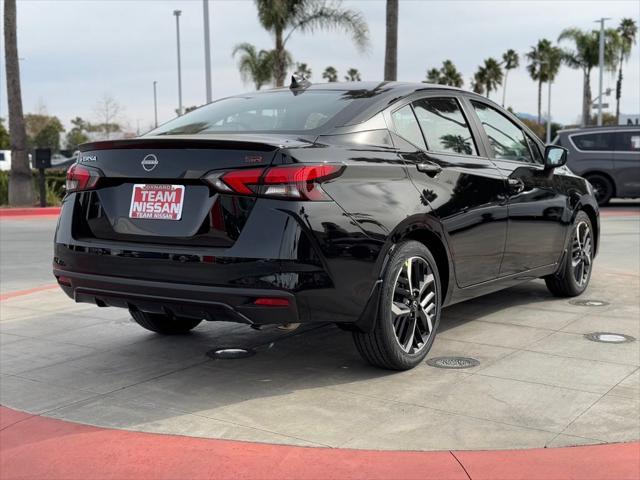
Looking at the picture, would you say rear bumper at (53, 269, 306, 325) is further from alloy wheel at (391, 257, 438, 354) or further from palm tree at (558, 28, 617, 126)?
palm tree at (558, 28, 617, 126)

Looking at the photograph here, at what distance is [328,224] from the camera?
12.5ft

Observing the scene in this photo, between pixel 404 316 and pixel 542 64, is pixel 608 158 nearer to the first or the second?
pixel 404 316

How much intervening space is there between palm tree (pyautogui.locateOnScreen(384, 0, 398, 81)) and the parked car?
457 centimetres

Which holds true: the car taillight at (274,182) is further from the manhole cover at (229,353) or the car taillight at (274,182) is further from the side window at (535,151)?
the side window at (535,151)

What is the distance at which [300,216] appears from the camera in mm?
3723

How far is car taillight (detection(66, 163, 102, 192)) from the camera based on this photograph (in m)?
4.23

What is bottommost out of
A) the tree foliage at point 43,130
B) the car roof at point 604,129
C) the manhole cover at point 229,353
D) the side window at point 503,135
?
the manhole cover at point 229,353

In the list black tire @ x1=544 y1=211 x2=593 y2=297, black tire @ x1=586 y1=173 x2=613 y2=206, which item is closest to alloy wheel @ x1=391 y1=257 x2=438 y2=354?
black tire @ x1=544 y1=211 x2=593 y2=297

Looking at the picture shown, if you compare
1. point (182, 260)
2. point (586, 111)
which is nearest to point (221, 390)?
point (182, 260)

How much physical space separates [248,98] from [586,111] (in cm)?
5164

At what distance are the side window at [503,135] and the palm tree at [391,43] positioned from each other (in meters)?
13.9

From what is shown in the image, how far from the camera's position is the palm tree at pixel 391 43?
63.9 ft

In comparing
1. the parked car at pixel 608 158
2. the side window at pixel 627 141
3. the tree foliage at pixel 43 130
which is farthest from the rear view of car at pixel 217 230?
the tree foliage at pixel 43 130

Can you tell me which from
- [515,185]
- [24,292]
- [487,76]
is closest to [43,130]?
Result: [487,76]
